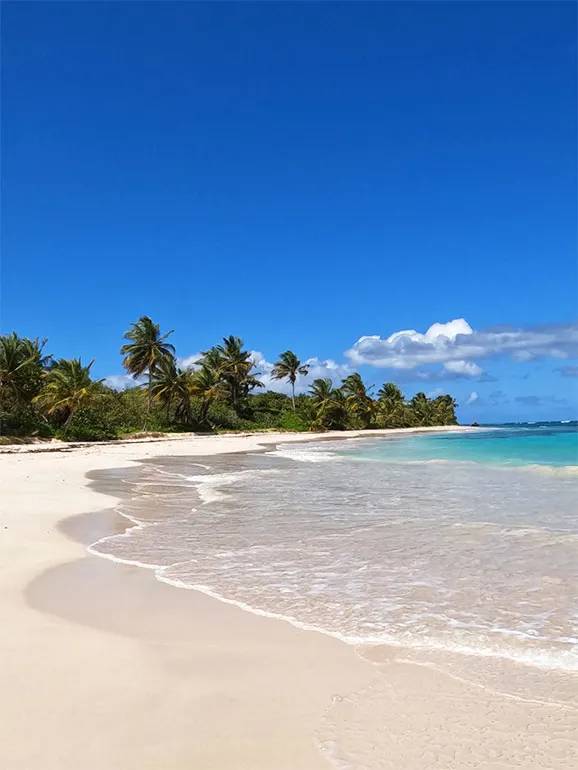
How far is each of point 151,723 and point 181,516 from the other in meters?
7.74

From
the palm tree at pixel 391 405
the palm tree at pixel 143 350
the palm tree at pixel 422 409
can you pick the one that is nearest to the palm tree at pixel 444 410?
the palm tree at pixel 422 409

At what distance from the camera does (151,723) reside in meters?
3.29

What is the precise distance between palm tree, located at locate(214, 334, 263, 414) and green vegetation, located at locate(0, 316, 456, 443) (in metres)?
0.11

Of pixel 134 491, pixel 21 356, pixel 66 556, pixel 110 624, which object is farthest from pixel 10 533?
pixel 21 356

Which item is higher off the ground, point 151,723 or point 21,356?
point 21,356

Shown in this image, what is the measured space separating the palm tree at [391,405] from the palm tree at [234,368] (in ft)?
86.9

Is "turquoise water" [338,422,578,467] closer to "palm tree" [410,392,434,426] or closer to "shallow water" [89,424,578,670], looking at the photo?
"shallow water" [89,424,578,670]

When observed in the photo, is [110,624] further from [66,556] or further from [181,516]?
[181,516]

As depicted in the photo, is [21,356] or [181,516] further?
[21,356]

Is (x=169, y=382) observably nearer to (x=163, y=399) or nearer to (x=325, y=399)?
(x=163, y=399)

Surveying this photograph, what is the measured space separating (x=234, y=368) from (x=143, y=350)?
42.6ft

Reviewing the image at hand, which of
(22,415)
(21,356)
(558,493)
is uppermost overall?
(21,356)

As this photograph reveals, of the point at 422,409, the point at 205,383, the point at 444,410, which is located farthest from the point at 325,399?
the point at 444,410

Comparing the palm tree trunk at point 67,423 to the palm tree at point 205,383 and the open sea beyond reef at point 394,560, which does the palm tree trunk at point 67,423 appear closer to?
the palm tree at point 205,383
